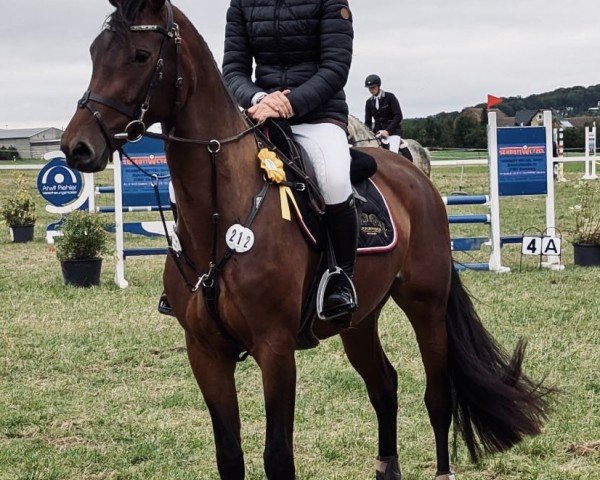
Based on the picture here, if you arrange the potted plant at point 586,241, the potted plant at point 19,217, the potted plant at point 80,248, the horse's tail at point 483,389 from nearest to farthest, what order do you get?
the horse's tail at point 483,389 < the potted plant at point 80,248 < the potted plant at point 586,241 < the potted plant at point 19,217

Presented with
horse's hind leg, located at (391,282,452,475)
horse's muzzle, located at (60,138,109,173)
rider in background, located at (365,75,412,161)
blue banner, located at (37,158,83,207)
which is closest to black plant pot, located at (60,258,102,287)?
blue banner, located at (37,158,83,207)

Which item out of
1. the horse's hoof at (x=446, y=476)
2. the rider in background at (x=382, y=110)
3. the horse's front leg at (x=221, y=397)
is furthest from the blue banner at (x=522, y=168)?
the horse's front leg at (x=221, y=397)

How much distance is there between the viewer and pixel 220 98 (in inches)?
143

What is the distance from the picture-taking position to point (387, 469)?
15.7 feet

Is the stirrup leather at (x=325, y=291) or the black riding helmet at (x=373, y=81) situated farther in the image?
the black riding helmet at (x=373, y=81)

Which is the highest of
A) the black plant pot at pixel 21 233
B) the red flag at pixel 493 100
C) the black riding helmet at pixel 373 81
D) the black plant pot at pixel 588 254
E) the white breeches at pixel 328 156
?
the black riding helmet at pixel 373 81

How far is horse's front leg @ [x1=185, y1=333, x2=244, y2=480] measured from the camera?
375 cm

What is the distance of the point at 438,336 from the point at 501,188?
7.39 metres

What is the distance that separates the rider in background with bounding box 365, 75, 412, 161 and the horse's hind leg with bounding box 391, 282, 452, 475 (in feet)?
32.6

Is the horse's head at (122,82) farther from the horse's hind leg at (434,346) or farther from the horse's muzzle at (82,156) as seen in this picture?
the horse's hind leg at (434,346)

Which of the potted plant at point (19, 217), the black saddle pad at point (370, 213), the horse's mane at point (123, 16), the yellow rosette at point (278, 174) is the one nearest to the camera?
the horse's mane at point (123, 16)

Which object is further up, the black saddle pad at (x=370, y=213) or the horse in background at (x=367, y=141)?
the horse in background at (x=367, y=141)

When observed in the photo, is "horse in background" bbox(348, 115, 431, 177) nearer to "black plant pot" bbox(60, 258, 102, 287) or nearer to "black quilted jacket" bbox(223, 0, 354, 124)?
"black plant pot" bbox(60, 258, 102, 287)

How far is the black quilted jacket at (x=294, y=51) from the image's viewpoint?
156 inches
